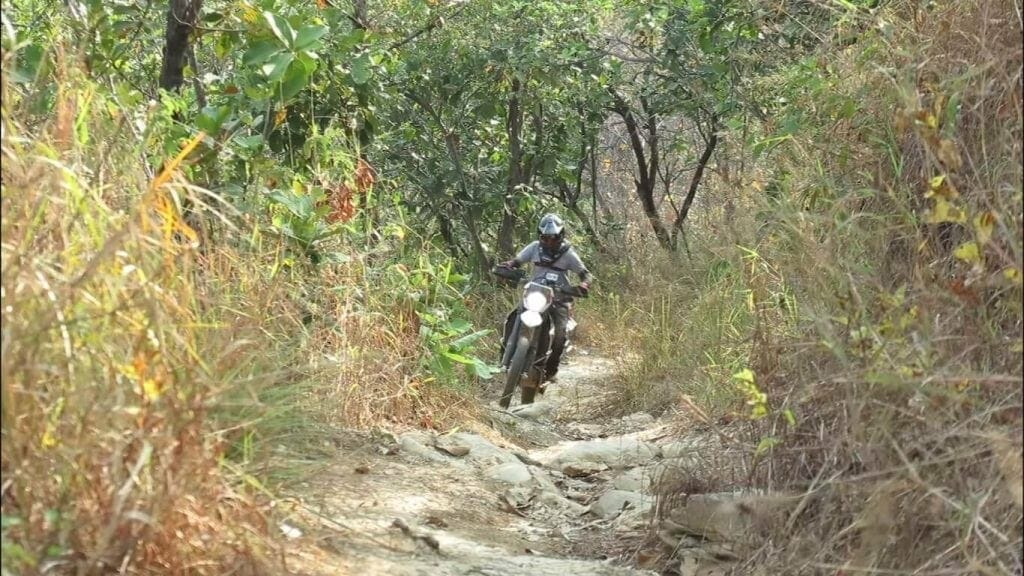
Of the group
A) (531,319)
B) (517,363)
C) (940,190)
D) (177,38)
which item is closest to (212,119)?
(177,38)

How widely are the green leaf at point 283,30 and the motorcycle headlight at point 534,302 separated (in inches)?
175

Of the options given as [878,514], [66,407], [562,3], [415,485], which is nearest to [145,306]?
[66,407]

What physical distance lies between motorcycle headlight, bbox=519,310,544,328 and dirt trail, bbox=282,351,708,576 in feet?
4.19

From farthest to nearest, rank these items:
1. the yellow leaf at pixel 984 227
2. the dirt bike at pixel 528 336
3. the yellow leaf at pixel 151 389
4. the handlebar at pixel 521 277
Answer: the handlebar at pixel 521 277, the dirt bike at pixel 528 336, the yellow leaf at pixel 984 227, the yellow leaf at pixel 151 389

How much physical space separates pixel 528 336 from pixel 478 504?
3.85m

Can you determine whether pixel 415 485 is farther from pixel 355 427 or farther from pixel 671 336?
pixel 671 336

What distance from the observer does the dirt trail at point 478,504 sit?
3539mm

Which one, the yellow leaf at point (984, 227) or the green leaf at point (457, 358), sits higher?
the yellow leaf at point (984, 227)

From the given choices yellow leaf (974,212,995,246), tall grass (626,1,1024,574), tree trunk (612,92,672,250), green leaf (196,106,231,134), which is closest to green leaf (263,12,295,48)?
green leaf (196,106,231,134)

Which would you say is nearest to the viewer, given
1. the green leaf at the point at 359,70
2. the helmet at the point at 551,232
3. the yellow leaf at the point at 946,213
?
the yellow leaf at the point at 946,213

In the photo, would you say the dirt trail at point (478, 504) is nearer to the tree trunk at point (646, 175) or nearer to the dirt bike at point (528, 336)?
the dirt bike at point (528, 336)

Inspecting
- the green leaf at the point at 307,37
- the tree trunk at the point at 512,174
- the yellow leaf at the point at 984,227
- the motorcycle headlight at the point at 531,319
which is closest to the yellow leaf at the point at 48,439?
the yellow leaf at the point at 984,227

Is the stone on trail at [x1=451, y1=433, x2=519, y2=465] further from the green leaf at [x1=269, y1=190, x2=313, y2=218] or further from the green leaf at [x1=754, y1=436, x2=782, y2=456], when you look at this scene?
the green leaf at [x1=754, y1=436, x2=782, y2=456]

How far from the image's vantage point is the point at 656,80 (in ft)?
43.8
